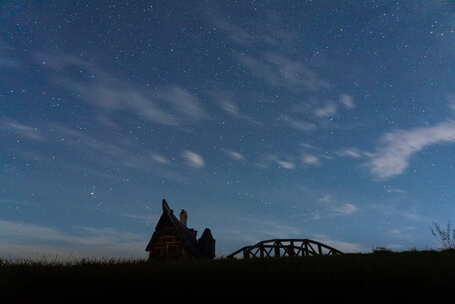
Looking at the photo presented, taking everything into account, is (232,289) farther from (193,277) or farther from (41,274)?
(41,274)

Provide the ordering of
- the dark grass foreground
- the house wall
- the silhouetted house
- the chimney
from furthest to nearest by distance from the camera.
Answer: the chimney, the silhouetted house, the house wall, the dark grass foreground

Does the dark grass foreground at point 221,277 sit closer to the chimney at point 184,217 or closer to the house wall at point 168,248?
the house wall at point 168,248

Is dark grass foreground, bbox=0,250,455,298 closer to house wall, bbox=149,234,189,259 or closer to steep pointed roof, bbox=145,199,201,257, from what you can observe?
house wall, bbox=149,234,189,259

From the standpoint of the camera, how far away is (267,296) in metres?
9.28

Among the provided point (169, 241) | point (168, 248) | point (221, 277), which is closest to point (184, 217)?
point (169, 241)

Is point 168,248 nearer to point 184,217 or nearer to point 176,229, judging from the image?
point 176,229

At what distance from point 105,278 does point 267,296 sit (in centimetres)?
514

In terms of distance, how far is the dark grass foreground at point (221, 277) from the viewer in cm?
1018

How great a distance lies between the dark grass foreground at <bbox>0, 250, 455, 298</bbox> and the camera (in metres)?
10.2

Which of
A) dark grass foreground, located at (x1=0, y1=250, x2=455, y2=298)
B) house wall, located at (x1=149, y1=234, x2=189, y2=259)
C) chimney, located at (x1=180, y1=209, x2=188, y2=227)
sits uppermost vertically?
chimney, located at (x1=180, y1=209, x2=188, y2=227)

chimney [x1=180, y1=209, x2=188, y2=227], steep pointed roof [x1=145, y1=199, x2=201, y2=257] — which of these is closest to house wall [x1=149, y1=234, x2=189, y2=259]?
steep pointed roof [x1=145, y1=199, x2=201, y2=257]

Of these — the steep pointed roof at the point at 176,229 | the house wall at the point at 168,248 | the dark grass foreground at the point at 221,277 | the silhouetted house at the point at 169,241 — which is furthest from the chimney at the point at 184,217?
the dark grass foreground at the point at 221,277

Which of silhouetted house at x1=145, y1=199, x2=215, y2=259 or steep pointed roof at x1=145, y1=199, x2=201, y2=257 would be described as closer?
silhouetted house at x1=145, y1=199, x2=215, y2=259

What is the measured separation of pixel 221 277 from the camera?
11.1 m
